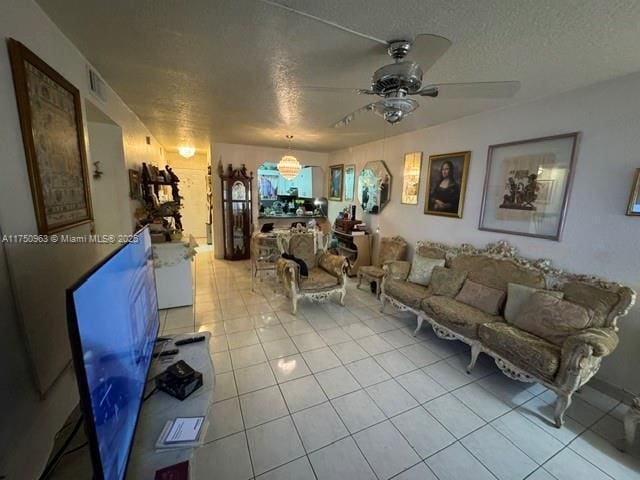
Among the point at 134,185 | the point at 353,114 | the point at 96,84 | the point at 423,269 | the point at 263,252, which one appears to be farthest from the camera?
the point at 263,252

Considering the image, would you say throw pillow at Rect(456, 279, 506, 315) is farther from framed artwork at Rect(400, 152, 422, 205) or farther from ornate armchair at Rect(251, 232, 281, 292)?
ornate armchair at Rect(251, 232, 281, 292)

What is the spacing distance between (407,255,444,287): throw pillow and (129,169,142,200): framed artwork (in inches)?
136

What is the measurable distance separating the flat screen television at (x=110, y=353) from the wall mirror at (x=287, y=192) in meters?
5.02

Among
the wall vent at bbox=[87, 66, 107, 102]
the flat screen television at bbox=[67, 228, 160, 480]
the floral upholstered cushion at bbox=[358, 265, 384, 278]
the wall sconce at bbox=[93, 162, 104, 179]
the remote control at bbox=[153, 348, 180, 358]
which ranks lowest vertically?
the floral upholstered cushion at bbox=[358, 265, 384, 278]

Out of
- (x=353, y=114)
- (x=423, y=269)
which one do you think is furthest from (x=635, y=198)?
(x=353, y=114)

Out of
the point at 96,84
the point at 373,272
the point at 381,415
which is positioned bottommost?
the point at 381,415

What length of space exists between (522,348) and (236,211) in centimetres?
501

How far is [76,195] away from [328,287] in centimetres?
255

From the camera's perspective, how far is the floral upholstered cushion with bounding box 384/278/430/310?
9.25ft

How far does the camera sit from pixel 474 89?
1607mm

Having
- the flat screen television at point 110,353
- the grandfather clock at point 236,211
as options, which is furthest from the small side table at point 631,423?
the grandfather clock at point 236,211

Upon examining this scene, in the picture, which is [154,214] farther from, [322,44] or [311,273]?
[322,44]

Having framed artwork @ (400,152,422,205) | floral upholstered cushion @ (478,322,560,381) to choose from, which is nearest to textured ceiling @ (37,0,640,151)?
framed artwork @ (400,152,422,205)

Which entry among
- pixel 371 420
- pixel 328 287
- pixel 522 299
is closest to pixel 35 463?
pixel 371 420
